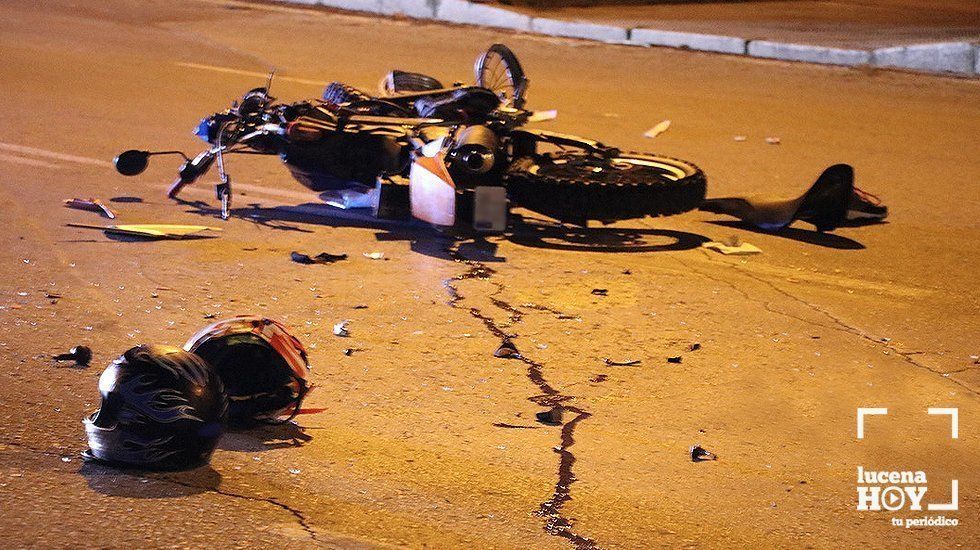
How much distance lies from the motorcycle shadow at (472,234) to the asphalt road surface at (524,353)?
0.03m

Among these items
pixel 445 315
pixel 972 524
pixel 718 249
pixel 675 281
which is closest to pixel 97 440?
pixel 445 315

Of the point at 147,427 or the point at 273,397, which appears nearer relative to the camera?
the point at 147,427

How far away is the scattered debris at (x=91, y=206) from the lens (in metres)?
8.96

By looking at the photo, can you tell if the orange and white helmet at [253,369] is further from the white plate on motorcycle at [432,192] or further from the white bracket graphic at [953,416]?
the white plate on motorcycle at [432,192]

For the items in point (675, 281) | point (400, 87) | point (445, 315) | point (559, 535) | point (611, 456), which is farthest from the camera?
point (400, 87)

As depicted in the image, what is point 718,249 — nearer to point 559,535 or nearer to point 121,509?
point 559,535

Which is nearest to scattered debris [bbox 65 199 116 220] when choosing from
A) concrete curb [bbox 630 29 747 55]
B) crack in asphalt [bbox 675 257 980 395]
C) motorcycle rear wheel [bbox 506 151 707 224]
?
motorcycle rear wheel [bbox 506 151 707 224]

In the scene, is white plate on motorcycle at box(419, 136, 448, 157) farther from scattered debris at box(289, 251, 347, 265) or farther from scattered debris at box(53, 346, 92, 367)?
scattered debris at box(53, 346, 92, 367)

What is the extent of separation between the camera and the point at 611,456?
5.22 meters

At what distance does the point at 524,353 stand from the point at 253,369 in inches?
58.7

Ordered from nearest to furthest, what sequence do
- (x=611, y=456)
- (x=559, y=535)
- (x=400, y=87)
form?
(x=559, y=535), (x=611, y=456), (x=400, y=87)

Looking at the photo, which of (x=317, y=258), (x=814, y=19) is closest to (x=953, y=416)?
(x=317, y=258)

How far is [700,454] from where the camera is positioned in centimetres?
526

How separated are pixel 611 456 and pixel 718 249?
3511 mm
